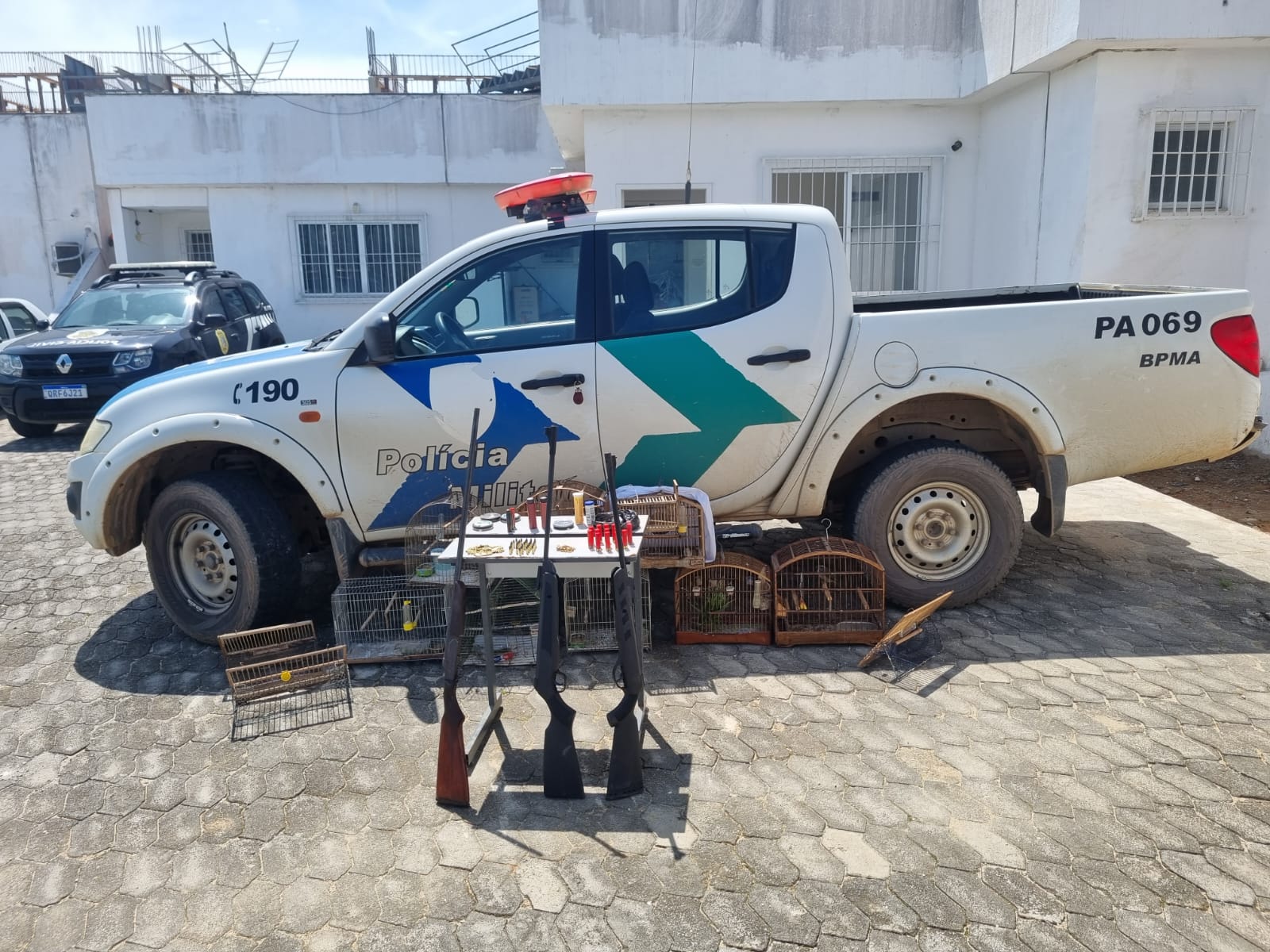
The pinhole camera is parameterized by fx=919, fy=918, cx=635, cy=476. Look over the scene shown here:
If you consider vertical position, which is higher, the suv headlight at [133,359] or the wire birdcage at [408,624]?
the suv headlight at [133,359]

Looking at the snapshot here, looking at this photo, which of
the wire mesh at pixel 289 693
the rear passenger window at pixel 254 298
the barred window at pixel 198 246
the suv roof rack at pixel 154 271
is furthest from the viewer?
the barred window at pixel 198 246

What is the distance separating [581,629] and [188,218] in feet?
53.5

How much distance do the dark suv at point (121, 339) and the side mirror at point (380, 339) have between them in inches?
237

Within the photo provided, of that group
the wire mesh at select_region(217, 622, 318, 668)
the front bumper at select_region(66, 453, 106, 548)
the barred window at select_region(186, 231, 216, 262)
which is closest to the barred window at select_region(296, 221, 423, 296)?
the barred window at select_region(186, 231, 216, 262)

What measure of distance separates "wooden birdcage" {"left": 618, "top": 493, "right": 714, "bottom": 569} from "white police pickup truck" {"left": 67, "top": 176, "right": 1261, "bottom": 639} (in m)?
0.35

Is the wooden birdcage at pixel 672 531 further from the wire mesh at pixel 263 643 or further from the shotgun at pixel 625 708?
the wire mesh at pixel 263 643

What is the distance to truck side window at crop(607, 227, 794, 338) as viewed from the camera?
15.4ft

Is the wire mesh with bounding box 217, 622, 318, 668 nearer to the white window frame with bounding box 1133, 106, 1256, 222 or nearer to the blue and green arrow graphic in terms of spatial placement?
the blue and green arrow graphic

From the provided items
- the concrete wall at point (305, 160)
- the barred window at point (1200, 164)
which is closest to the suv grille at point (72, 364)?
the concrete wall at point (305, 160)

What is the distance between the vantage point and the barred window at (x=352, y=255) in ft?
51.1

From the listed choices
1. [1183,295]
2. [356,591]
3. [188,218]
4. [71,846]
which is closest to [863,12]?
[1183,295]

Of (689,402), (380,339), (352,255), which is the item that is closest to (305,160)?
(352,255)

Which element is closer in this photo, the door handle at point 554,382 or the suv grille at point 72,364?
the door handle at point 554,382

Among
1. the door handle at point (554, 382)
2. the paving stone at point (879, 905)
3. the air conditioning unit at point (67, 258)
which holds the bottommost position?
the paving stone at point (879, 905)
